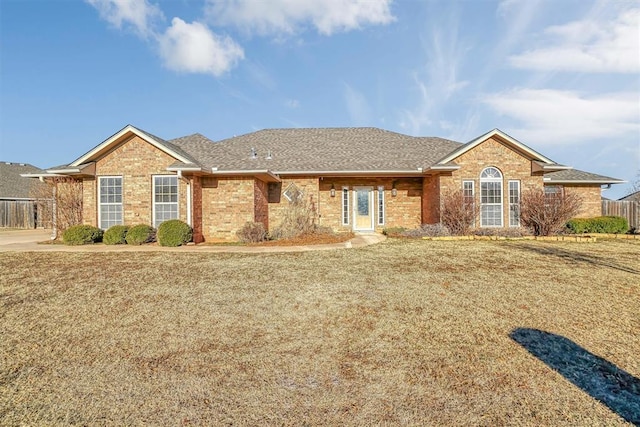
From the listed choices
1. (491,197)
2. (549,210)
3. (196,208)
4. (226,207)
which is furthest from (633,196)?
(196,208)

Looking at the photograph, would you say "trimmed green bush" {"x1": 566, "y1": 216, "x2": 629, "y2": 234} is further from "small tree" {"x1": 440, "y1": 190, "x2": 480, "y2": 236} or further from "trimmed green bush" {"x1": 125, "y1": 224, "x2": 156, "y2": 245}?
"trimmed green bush" {"x1": 125, "y1": 224, "x2": 156, "y2": 245}

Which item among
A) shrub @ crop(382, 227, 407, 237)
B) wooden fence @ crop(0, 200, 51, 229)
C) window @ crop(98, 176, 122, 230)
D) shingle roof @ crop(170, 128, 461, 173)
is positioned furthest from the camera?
wooden fence @ crop(0, 200, 51, 229)

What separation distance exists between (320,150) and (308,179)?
9.72ft

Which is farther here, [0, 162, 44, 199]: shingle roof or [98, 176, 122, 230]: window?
[0, 162, 44, 199]: shingle roof


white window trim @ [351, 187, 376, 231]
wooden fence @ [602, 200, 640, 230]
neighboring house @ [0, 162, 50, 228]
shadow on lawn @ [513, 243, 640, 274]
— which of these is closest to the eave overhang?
white window trim @ [351, 187, 376, 231]

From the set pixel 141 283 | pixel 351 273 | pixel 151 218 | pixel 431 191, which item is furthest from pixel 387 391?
pixel 431 191

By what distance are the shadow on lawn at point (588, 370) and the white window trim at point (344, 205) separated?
1309cm

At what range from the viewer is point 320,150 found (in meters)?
19.5

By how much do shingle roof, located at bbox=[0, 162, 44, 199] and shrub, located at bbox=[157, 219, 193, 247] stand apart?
23.2 meters

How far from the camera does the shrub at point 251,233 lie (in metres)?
14.0

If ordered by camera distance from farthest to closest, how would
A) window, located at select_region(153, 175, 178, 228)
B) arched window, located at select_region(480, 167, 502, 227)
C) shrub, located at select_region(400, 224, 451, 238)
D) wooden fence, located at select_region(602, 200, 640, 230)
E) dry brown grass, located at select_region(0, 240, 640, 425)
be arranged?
wooden fence, located at select_region(602, 200, 640, 230), arched window, located at select_region(480, 167, 502, 227), shrub, located at select_region(400, 224, 451, 238), window, located at select_region(153, 175, 178, 228), dry brown grass, located at select_region(0, 240, 640, 425)

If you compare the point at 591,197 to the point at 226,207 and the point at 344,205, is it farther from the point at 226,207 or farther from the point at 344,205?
the point at 226,207

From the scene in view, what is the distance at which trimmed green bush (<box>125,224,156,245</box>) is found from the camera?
13.3m

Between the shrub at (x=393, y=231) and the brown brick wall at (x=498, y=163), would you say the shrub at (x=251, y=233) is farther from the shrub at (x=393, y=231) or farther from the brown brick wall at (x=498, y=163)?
the brown brick wall at (x=498, y=163)
